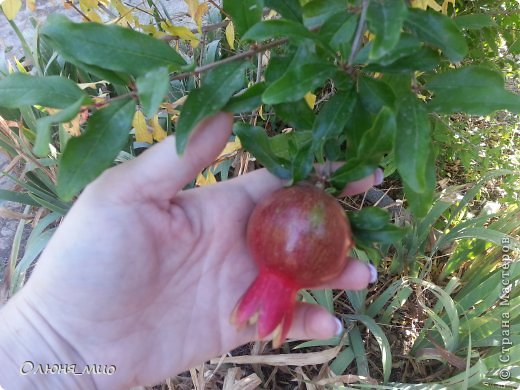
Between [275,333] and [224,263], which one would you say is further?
[224,263]

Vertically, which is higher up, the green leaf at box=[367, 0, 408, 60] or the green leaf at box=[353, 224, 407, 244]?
the green leaf at box=[367, 0, 408, 60]

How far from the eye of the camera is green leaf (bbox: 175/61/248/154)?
76 cm

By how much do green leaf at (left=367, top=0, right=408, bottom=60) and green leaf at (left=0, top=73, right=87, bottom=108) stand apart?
45cm

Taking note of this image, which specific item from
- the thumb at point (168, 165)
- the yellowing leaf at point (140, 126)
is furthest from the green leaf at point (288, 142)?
the yellowing leaf at point (140, 126)

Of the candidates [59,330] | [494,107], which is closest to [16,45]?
[59,330]

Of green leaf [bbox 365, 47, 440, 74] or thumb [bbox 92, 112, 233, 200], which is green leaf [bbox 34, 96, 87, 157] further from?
green leaf [bbox 365, 47, 440, 74]

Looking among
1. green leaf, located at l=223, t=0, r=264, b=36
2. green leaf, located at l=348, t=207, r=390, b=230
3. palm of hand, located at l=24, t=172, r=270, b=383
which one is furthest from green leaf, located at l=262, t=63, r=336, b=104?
palm of hand, located at l=24, t=172, r=270, b=383

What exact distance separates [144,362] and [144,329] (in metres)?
0.08

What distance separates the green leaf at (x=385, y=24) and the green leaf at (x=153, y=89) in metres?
0.28

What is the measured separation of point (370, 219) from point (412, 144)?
18 centimetres

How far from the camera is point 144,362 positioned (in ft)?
3.54

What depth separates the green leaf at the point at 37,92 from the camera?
78cm

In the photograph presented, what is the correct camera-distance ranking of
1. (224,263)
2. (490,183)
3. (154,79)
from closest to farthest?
1. (154,79)
2. (224,263)
3. (490,183)

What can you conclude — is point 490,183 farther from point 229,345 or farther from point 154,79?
point 154,79
